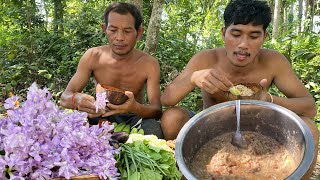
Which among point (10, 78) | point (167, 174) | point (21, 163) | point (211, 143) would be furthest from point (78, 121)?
point (10, 78)

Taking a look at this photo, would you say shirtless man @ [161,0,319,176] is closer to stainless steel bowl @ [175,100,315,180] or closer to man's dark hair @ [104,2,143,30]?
stainless steel bowl @ [175,100,315,180]

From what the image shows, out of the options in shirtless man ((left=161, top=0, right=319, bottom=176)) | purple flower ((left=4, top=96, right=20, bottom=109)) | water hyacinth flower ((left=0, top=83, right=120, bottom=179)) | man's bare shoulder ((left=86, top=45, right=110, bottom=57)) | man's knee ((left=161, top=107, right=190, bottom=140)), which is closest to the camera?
water hyacinth flower ((left=0, top=83, right=120, bottom=179))

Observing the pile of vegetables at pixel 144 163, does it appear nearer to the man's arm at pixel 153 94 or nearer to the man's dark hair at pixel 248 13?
the man's arm at pixel 153 94

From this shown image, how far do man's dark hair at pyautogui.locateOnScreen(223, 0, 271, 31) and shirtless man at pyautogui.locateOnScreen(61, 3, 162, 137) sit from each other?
95 centimetres

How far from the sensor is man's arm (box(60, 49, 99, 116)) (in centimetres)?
287

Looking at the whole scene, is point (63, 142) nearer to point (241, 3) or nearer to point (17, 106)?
point (17, 106)

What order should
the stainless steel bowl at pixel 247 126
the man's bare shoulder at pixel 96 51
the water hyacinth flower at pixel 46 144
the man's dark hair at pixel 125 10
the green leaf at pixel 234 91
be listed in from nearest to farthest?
the water hyacinth flower at pixel 46 144 → the stainless steel bowl at pixel 247 126 → the green leaf at pixel 234 91 → the man's dark hair at pixel 125 10 → the man's bare shoulder at pixel 96 51

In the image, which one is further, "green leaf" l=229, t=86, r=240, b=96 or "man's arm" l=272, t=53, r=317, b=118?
"man's arm" l=272, t=53, r=317, b=118

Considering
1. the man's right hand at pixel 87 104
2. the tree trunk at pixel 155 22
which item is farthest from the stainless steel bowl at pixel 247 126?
the tree trunk at pixel 155 22

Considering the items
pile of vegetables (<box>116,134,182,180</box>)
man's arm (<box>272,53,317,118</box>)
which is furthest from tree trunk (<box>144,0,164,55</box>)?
pile of vegetables (<box>116,134,182,180</box>)

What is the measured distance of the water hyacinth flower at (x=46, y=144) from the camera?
1432 millimetres

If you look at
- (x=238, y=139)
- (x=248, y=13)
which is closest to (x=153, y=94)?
(x=248, y=13)

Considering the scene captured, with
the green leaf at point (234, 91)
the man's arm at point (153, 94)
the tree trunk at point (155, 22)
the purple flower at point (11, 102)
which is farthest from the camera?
the tree trunk at point (155, 22)

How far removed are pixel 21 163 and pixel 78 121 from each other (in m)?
0.37
